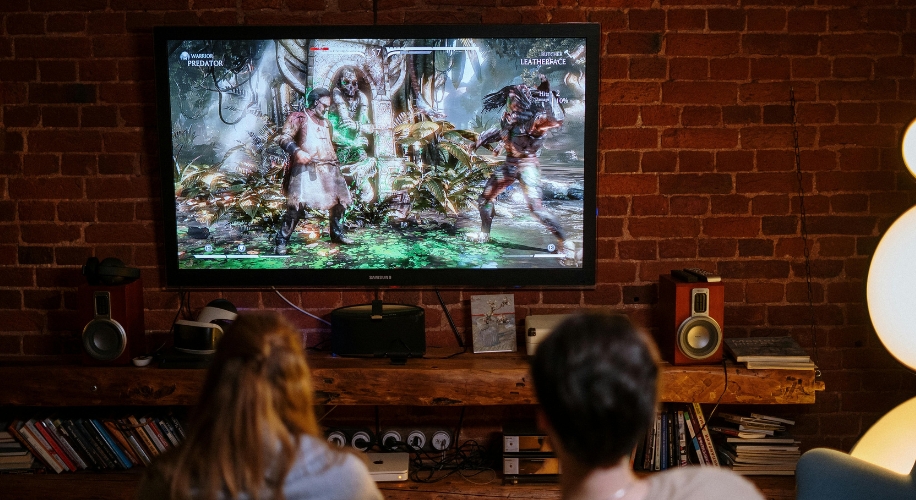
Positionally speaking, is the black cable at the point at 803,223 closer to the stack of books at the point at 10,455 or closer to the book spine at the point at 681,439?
the book spine at the point at 681,439

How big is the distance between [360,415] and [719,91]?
2149 millimetres

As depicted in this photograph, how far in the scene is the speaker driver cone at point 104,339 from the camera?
314 cm

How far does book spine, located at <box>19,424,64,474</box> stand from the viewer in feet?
10.6

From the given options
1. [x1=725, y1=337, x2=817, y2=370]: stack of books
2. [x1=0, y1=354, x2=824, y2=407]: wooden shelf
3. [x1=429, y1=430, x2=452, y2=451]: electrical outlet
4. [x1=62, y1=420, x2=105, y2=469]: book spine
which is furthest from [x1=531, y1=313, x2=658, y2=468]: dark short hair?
[x1=62, y1=420, x2=105, y2=469]: book spine

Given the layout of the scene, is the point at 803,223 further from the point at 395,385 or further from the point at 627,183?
the point at 395,385

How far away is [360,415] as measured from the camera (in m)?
3.54

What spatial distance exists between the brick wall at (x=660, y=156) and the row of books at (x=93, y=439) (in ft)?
1.38

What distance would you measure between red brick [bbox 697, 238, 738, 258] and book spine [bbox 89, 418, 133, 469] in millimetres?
2636

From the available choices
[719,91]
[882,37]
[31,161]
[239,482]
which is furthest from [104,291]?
[882,37]

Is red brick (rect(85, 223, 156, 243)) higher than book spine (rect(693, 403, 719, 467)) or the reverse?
higher

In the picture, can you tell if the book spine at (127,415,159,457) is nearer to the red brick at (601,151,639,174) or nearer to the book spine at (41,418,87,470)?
the book spine at (41,418,87,470)

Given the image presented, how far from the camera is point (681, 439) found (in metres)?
3.21

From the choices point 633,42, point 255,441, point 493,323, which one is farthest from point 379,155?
point 255,441

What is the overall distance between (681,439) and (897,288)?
3.36 feet
